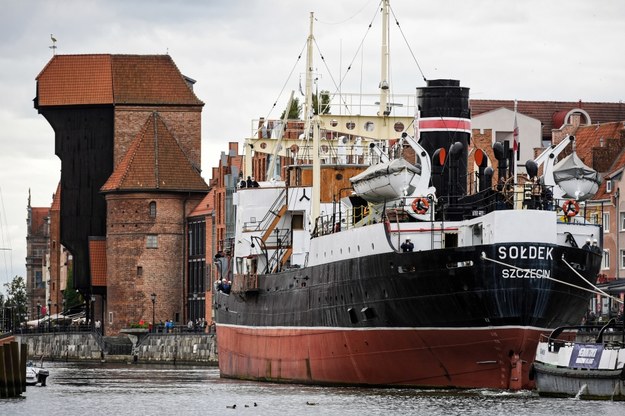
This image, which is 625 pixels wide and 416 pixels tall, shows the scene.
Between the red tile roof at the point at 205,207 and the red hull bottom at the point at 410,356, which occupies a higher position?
the red tile roof at the point at 205,207

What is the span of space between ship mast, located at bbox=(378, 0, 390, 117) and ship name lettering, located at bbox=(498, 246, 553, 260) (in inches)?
632

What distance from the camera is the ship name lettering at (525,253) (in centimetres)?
4872

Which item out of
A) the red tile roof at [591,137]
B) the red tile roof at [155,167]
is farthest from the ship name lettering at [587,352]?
the red tile roof at [155,167]

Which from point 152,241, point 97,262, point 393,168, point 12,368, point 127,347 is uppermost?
point 393,168

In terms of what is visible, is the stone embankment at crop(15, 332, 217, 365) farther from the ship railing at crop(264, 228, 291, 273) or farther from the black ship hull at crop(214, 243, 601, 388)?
the black ship hull at crop(214, 243, 601, 388)

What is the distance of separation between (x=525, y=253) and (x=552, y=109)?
67538mm

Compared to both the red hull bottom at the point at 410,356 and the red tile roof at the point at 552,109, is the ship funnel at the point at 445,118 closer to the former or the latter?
the red hull bottom at the point at 410,356

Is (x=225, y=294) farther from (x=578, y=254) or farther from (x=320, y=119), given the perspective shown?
(x=578, y=254)

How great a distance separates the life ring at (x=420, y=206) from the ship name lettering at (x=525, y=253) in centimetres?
379

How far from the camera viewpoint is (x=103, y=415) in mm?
48250

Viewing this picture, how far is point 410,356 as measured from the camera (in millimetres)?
51312

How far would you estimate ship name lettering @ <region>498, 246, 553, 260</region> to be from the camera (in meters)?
48.7

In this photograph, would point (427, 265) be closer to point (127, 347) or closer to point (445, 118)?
point (445, 118)

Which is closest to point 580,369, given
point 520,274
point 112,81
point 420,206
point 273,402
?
point 520,274
